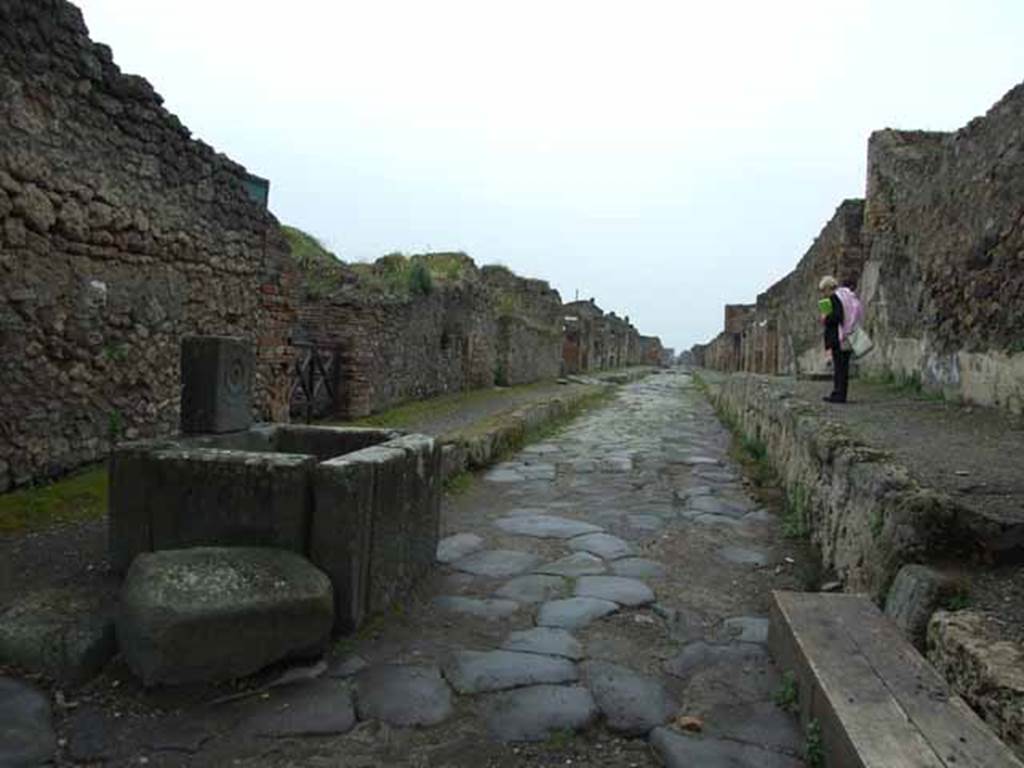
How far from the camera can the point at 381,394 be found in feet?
39.4

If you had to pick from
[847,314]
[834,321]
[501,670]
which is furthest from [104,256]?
[847,314]

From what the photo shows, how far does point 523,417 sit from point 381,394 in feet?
11.1

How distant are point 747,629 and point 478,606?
3.95 feet

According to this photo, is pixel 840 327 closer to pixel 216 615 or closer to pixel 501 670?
pixel 501 670

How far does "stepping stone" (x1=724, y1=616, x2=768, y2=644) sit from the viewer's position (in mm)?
3217

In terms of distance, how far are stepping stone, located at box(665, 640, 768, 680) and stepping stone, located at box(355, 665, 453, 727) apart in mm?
890

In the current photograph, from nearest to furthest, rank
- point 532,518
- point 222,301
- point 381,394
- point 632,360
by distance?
point 532,518
point 222,301
point 381,394
point 632,360

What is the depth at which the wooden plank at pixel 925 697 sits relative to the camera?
1710 millimetres

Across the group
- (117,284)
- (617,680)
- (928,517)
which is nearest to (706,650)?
(617,680)

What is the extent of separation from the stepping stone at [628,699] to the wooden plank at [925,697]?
68 centimetres

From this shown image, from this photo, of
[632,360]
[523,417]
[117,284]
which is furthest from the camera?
[632,360]

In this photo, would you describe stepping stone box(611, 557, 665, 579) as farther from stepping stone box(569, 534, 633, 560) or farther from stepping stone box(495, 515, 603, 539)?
stepping stone box(495, 515, 603, 539)

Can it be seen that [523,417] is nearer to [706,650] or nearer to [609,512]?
[609,512]

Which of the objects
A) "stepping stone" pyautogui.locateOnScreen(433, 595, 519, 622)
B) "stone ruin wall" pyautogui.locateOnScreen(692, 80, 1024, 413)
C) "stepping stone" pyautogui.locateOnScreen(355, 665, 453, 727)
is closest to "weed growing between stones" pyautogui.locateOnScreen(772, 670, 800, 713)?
"stepping stone" pyautogui.locateOnScreen(355, 665, 453, 727)
